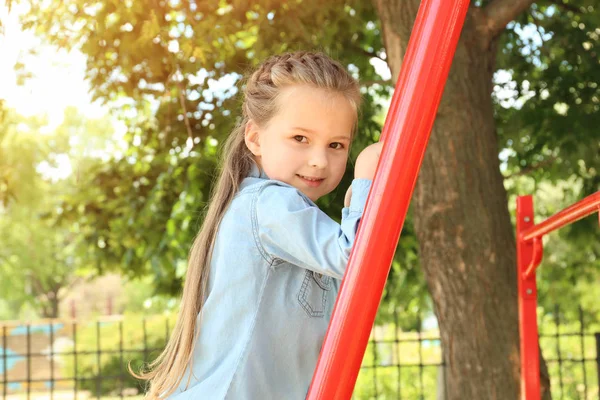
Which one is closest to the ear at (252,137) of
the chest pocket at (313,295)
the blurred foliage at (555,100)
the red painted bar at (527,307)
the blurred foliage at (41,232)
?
the chest pocket at (313,295)

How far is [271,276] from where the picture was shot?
148 centimetres

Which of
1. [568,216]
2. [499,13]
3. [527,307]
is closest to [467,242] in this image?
[499,13]

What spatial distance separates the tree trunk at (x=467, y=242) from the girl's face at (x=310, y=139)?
2.31m

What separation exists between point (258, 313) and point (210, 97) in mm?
3809

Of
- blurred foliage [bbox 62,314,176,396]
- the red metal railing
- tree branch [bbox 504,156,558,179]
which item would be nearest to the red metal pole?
the red metal railing

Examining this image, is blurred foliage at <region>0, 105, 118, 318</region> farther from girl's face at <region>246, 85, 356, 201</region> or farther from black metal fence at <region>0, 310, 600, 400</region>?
girl's face at <region>246, 85, 356, 201</region>

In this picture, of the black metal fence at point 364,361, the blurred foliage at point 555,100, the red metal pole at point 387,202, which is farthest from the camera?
the black metal fence at point 364,361

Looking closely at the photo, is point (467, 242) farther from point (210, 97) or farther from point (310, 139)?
point (310, 139)

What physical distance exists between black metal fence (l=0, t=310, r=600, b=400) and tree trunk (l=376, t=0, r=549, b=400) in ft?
9.72

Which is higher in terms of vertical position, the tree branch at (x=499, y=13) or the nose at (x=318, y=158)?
the tree branch at (x=499, y=13)

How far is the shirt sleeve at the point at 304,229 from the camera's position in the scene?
4.04ft

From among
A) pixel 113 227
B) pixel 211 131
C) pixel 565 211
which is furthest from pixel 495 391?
pixel 113 227

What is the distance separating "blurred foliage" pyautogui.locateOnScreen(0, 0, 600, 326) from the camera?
4066 millimetres

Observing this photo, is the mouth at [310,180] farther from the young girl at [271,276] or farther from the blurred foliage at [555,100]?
the blurred foliage at [555,100]
